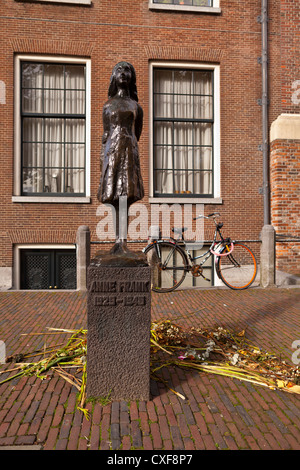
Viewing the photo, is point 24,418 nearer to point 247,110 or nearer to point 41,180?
point 41,180

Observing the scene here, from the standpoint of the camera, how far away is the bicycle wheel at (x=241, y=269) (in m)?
7.71

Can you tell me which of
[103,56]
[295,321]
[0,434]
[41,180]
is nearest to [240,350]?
[295,321]

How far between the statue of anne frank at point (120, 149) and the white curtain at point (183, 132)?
6.74 metres

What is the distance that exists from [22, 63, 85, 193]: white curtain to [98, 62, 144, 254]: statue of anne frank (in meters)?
6.76

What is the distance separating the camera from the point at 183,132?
33.8ft

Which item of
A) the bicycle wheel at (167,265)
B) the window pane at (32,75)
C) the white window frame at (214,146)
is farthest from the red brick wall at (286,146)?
the window pane at (32,75)

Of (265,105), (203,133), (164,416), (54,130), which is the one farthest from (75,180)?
A: (164,416)

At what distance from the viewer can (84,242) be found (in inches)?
281

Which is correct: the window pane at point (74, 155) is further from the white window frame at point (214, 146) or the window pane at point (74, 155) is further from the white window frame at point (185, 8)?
the white window frame at point (185, 8)

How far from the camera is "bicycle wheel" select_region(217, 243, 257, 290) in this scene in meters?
7.71

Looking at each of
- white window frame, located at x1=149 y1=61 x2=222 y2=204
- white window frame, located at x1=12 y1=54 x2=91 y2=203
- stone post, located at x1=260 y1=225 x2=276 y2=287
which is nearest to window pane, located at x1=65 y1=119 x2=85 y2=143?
white window frame, located at x1=12 y1=54 x2=91 y2=203

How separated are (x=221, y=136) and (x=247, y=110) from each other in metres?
1.09

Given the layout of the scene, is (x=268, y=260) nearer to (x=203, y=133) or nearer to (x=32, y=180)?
(x=203, y=133)

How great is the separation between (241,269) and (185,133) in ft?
15.5
